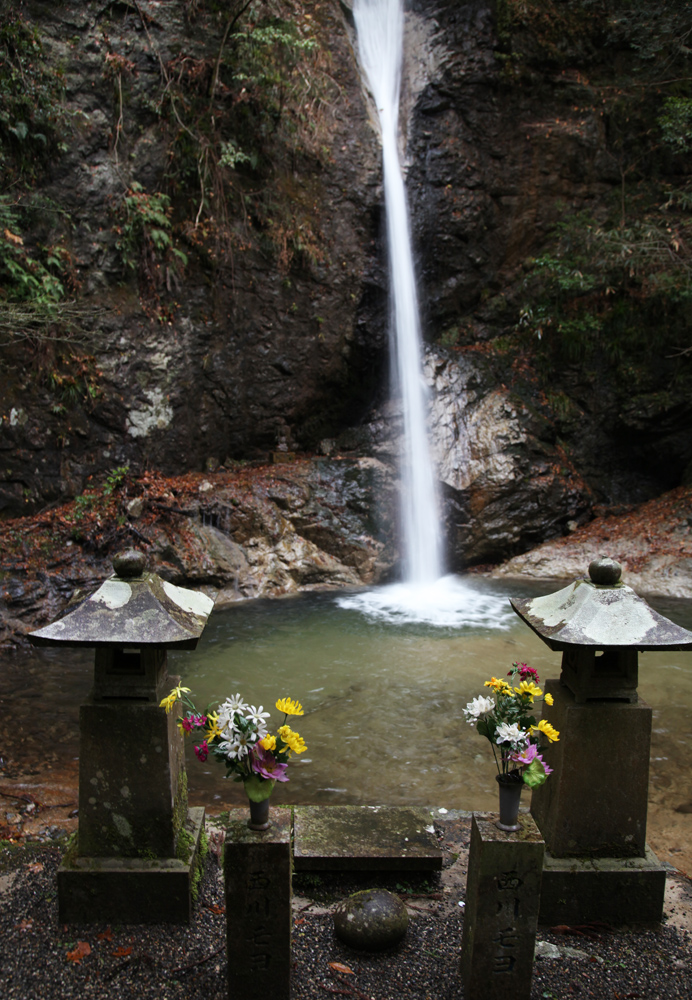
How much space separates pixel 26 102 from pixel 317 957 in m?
10.8

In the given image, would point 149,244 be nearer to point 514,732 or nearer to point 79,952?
point 79,952

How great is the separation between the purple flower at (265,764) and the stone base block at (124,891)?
824 millimetres

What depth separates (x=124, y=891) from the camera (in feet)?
9.46

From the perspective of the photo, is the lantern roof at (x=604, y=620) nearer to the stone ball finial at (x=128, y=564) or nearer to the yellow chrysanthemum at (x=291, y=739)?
Answer: the yellow chrysanthemum at (x=291, y=739)

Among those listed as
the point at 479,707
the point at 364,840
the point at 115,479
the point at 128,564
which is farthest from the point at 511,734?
the point at 115,479

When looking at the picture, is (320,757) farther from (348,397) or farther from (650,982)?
(348,397)

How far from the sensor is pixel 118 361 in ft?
32.1

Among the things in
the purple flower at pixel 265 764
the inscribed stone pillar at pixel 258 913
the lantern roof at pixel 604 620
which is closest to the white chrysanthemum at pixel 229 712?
the purple flower at pixel 265 764

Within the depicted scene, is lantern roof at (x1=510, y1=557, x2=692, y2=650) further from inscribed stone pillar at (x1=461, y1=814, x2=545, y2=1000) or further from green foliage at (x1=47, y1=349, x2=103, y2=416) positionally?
green foliage at (x1=47, y1=349, x2=103, y2=416)

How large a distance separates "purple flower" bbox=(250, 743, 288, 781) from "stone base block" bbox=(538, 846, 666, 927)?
55.3 inches

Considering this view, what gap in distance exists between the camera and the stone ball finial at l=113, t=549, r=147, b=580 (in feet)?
9.91

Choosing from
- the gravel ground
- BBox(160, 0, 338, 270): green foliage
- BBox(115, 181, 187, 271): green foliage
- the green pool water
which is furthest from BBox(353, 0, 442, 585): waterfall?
the gravel ground

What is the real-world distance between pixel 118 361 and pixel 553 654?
755 cm

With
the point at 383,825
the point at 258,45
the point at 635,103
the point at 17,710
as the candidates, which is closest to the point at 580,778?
the point at 383,825
